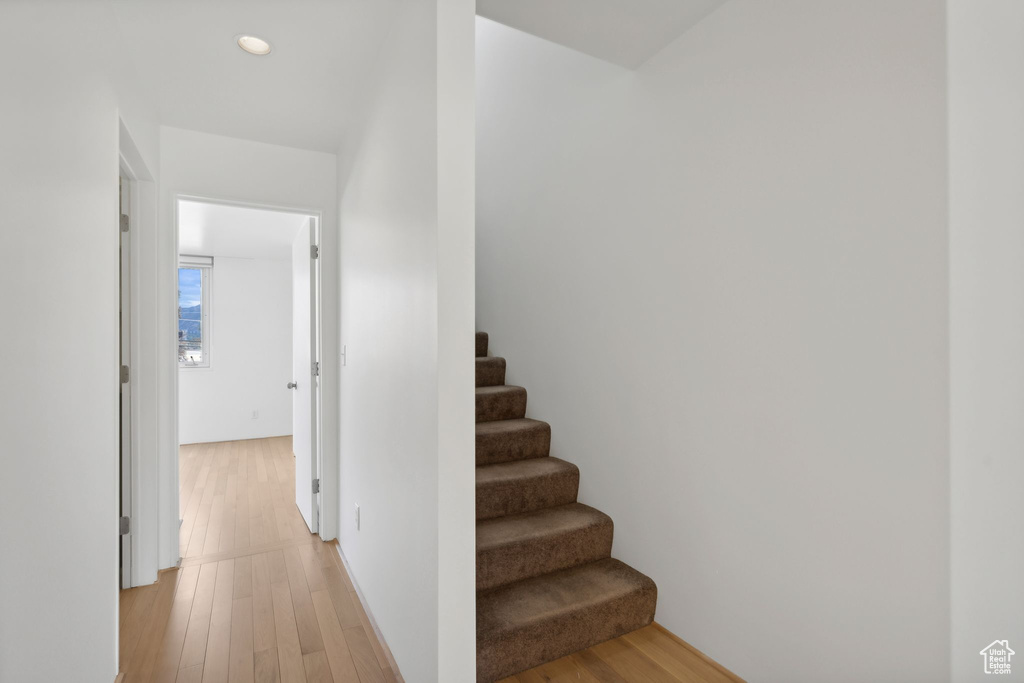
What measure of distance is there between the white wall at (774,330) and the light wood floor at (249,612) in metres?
1.32

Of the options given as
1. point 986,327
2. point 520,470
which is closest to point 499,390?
point 520,470

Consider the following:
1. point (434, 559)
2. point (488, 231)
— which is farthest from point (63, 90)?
point (488, 231)

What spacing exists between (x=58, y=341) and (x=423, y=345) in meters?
0.91

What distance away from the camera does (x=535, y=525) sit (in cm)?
215

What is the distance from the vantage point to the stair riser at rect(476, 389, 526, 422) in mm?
2707

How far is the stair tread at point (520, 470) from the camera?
2227mm

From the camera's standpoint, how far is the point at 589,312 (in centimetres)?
241

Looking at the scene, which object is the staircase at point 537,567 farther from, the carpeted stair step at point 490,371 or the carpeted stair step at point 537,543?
the carpeted stair step at point 490,371

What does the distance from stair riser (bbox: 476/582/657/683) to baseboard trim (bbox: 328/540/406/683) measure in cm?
34

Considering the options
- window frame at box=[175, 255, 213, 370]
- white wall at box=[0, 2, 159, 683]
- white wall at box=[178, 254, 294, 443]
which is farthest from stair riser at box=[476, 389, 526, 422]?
window frame at box=[175, 255, 213, 370]

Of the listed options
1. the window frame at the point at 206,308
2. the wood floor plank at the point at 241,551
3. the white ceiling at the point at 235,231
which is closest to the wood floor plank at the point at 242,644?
the wood floor plank at the point at 241,551

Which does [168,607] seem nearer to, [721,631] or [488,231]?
[721,631]

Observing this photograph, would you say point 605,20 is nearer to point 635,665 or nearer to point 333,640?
point 635,665

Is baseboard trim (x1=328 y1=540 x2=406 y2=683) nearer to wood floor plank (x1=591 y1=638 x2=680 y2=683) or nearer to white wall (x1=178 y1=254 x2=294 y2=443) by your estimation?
wood floor plank (x1=591 y1=638 x2=680 y2=683)
